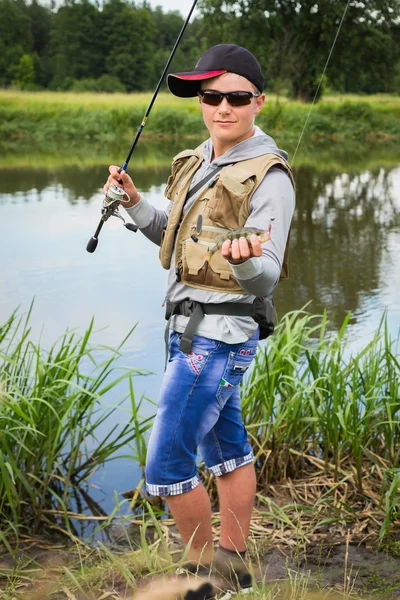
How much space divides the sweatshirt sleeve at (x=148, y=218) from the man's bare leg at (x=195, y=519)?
0.82 meters

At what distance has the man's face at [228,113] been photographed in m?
2.15

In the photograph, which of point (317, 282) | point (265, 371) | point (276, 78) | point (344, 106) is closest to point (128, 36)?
point (276, 78)

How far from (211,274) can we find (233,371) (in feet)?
0.96

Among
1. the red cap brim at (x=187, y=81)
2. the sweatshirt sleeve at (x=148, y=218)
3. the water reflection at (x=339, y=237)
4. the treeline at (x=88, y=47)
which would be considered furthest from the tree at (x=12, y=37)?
the red cap brim at (x=187, y=81)

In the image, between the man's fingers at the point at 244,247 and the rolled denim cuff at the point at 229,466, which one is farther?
the rolled denim cuff at the point at 229,466

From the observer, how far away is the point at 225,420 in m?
2.34

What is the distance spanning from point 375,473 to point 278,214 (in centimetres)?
149

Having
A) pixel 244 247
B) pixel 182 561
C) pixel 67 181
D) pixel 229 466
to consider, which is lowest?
pixel 67 181

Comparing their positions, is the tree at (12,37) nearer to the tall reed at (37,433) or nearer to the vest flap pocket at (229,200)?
the tall reed at (37,433)

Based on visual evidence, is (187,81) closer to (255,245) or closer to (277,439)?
(255,245)

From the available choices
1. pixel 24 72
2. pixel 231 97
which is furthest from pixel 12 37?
pixel 231 97

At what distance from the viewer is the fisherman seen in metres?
2.07

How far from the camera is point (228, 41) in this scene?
32594 mm

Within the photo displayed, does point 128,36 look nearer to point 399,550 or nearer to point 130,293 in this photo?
point 130,293
